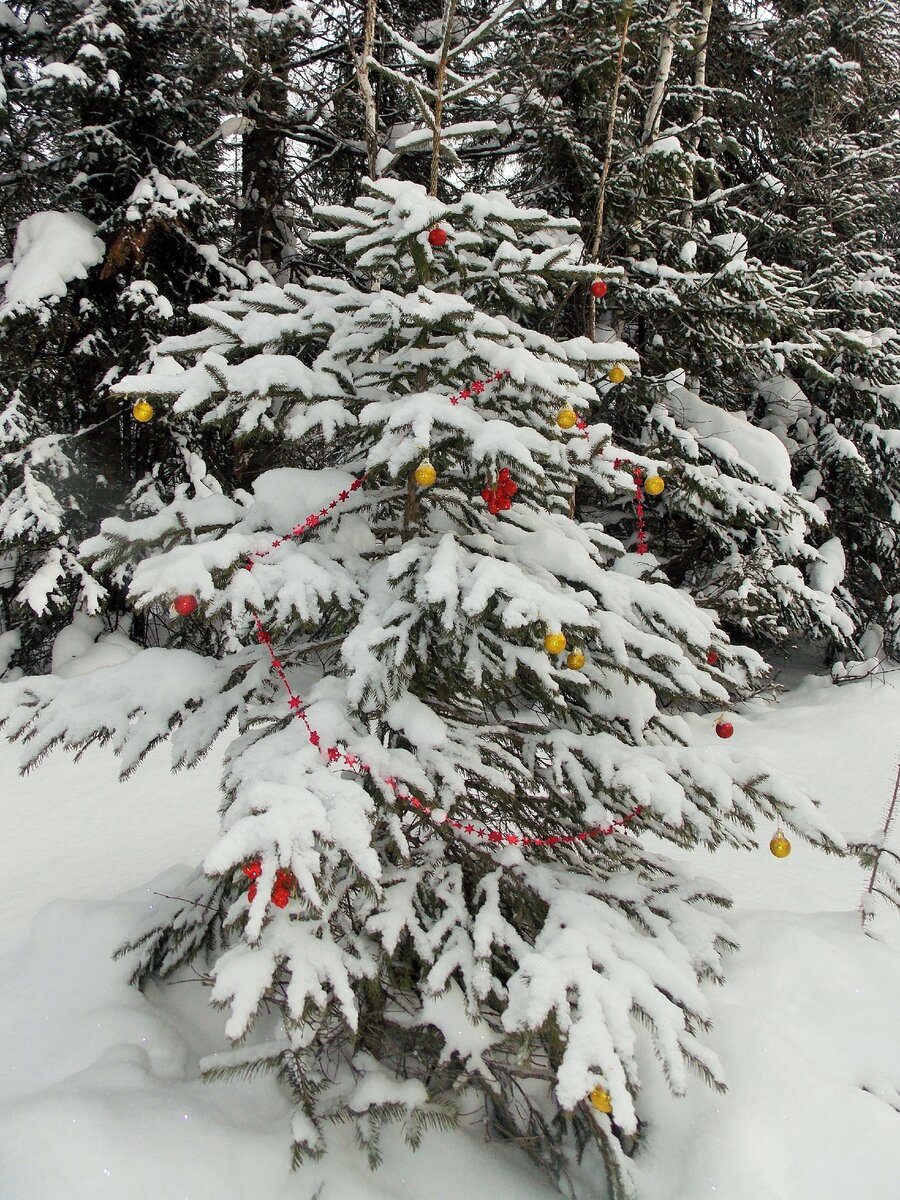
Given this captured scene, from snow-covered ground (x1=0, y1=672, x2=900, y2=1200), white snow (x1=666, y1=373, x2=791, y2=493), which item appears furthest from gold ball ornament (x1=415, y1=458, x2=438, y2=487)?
white snow (x1=666, y1=373, x2=791, y2=493)

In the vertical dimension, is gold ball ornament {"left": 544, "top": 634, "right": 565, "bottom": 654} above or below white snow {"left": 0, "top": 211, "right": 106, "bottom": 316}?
below

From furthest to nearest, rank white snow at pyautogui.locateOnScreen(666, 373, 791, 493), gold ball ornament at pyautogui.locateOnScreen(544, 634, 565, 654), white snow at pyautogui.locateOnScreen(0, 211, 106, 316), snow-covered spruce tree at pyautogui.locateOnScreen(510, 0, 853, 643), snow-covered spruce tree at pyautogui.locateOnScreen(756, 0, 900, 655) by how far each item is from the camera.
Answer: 1. snow-covered spruce tree at pyautogui.locateOnScreen(756, 0, 900, 655)
2. white snow at pyautogui.locateOnScreen(666, 373, 791, 493)
3. white snow at pyautogui.locateOnScreen(0, 211, 106, 316)
4. snow-covered spruce tree at pyautogui.locateOnScreen(510, 0, 853, 643)
5. gold ball ornament at pyautogui.locateOnScreen(544, 634, 565, 654)

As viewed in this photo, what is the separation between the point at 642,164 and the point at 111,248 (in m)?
4.52

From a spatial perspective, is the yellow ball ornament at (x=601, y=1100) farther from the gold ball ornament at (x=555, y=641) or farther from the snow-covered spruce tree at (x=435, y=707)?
the gold ball ornament at (x=555, y=641)

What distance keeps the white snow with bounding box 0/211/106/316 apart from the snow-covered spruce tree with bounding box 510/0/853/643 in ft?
12.7

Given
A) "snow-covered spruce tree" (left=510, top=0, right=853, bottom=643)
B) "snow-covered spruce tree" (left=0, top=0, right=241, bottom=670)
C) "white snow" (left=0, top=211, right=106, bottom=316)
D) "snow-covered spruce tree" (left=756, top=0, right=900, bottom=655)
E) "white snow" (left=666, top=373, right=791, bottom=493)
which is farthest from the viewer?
"snow-covered spruce tree" (left=756, top=0, right=900, bottom=655)

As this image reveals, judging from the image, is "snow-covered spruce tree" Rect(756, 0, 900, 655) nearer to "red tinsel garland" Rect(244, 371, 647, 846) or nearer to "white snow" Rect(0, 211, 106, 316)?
"red tinsel garland" Rect(244, 371, 647, 846)

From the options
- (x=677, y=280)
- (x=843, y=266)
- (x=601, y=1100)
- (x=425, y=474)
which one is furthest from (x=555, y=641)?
(x=843, y=266)

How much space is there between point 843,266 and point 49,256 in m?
7.37

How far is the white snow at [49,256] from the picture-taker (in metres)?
5.89

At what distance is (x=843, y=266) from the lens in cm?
727

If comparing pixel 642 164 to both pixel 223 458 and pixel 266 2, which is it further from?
pixel 223 458

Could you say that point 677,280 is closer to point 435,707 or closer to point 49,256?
point 435,707

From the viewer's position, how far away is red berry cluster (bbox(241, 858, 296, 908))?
1.61m
